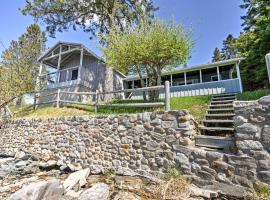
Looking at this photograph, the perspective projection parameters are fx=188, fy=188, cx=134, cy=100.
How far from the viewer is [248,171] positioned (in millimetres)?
3713

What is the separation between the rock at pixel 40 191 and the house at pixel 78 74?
10116 mm

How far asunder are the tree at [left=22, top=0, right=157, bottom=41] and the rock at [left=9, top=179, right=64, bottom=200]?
12.5 metres

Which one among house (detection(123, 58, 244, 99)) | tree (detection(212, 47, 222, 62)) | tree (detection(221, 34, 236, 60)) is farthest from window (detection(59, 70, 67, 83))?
tree (detection(221, 34, 236, 60))

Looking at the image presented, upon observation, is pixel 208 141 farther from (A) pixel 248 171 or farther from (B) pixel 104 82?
(B) pixel 104 82

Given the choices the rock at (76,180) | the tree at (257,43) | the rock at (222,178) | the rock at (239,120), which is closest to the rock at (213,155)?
the rock at (222,178)

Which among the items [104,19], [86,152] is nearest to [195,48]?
[86,152]

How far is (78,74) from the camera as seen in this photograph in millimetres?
14500

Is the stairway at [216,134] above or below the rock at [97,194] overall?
above

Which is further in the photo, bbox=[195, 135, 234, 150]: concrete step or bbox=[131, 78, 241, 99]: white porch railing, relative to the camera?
bbox=[131, 78, 241, 99]: white porch railing

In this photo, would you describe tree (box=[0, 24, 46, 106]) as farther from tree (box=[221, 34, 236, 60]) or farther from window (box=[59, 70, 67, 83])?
tree (box=[221, 34, 236, 60])

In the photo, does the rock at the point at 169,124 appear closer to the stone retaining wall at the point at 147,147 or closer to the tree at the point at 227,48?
the stone retaining wall at the point at 147,147

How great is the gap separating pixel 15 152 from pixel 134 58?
7.18 m

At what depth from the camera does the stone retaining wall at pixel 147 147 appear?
380cm

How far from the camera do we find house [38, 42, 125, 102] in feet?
47.5
